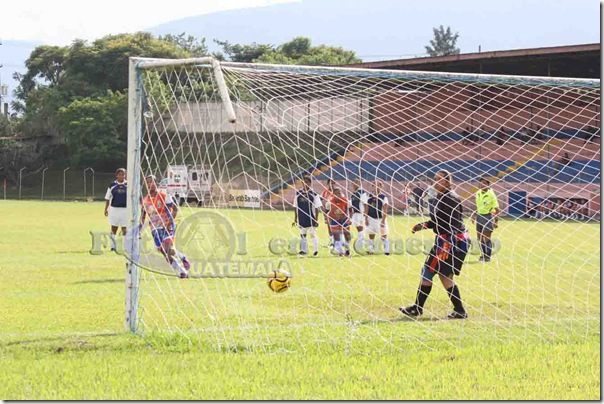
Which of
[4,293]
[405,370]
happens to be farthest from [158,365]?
[4,293]

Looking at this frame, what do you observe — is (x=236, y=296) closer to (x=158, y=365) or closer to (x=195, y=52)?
(x=158, y=365)

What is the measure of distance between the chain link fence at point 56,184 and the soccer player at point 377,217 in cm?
3769

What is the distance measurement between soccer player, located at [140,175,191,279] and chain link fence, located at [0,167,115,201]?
41987mm

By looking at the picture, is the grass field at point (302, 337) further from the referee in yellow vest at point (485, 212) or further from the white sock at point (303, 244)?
the white sock at point (303, 244)

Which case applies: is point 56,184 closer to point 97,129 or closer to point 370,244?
point 97,129

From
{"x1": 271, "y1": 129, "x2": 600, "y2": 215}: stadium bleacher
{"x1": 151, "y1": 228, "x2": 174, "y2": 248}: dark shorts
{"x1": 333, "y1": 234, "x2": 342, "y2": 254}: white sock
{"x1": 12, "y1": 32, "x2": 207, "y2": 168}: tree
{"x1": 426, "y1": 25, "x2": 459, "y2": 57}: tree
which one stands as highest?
{"x1": 426, "y1": 25, "x2": 459, "y2": 57}: tree

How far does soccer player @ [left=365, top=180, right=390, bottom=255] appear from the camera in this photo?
17.9m

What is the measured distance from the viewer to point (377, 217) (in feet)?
59.4

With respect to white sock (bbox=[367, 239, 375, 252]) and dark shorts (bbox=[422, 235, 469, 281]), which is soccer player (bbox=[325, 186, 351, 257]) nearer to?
white sock (bbox=[367, 239, 375, 252])

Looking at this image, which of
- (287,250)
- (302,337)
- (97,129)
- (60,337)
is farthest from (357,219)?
(97,129)

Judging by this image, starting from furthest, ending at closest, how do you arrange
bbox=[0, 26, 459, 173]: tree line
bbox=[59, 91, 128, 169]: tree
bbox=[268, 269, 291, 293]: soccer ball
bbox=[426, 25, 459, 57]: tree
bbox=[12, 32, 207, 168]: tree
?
1. bbox=[426, 25, 459, 57]: tree
2. bbox=[0, 26, 459, 173]: tree line
3. bbox=[12, 32, 207, 168]: tree
4. bbox=[59, 91, 128, 169]: tree
5. bbox=[268, 269, 291, 293]: soccer ball

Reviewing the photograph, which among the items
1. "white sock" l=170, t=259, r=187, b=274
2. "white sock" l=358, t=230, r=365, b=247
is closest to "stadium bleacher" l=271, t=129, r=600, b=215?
"white sock" l=358, t=230, r=365, b=247

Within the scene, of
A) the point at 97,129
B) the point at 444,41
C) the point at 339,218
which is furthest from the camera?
the point at 444,41

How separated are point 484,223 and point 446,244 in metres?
7.28
